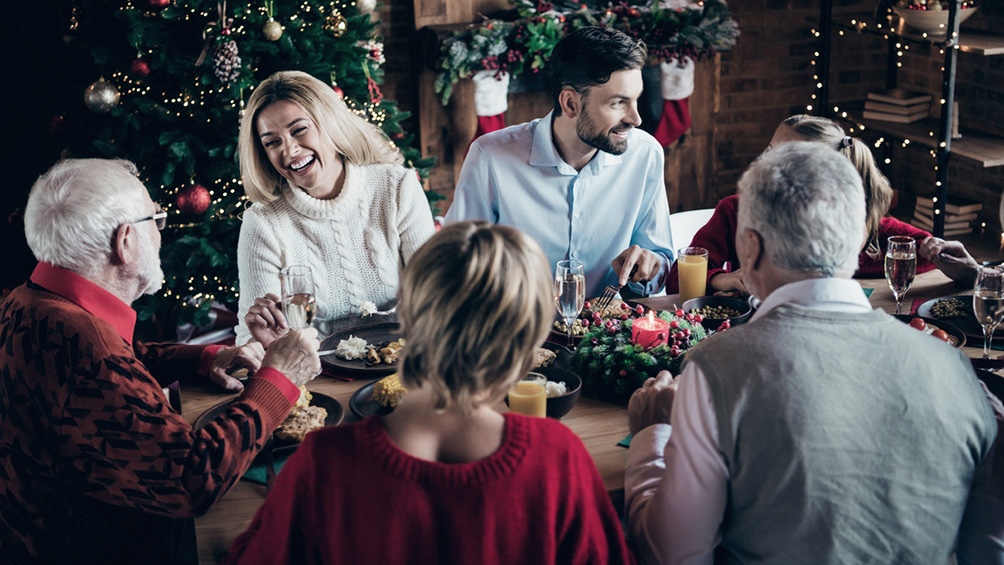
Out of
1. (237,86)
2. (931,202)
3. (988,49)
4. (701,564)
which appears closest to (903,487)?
(701,564)

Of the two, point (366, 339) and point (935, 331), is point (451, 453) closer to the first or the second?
point (366, 339)

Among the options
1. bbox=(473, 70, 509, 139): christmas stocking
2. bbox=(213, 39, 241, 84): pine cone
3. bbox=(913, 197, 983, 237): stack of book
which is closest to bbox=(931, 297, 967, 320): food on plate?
bbox=(213, 39, 241, 84): pine cone

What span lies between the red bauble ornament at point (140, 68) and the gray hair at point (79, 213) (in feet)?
5.83

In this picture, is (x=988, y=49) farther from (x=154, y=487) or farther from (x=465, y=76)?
(x=154, y=487)

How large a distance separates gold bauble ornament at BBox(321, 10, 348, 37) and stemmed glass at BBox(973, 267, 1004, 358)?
254cm

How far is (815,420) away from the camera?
134 cm

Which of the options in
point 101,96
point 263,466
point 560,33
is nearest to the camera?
point 263,466

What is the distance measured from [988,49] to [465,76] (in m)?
2.33

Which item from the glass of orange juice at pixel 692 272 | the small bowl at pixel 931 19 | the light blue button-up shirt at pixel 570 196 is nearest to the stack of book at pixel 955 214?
the small bowl at pixel 931 19

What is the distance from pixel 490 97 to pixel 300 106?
2121mm

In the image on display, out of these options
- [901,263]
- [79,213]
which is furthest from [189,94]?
[901,263]

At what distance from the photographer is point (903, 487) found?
1.39m

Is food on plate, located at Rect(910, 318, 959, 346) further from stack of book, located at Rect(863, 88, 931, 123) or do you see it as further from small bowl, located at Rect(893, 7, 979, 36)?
stack of book, located at Rect(863, 88, 931, 123)

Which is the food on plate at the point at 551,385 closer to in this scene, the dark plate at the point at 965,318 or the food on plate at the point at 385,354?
the food on plate at the point at 385,354
